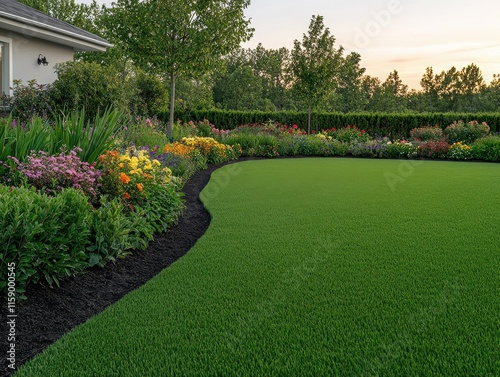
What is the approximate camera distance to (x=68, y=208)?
3.95 metres

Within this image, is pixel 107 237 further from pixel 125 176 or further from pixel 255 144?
pixel 255 144

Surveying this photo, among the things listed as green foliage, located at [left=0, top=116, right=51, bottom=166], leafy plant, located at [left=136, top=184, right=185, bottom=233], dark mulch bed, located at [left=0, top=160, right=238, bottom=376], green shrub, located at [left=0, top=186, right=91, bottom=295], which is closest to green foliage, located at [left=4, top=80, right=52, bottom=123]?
green foliage, located at [left=0, top=116, right=51, bottom=166]

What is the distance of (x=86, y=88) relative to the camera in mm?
12562

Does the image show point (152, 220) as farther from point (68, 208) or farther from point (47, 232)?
point (47, 232)

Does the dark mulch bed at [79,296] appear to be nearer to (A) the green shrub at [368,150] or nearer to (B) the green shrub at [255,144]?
(B) the green shrub at [255,144]

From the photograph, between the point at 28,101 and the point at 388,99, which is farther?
the point at 388,99

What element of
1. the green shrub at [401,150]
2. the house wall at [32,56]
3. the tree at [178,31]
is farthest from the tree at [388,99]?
the house wall at [32,56]

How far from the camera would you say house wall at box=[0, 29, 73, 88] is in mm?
11688

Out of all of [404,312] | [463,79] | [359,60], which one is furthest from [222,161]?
[463,79]

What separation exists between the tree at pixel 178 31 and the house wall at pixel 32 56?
3.21 metres

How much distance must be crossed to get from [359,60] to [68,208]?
4701 cm

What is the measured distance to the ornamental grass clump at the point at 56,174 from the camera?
15.2 feet

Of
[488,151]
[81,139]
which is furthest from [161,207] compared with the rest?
[488,151]

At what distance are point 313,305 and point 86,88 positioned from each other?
1119cm
